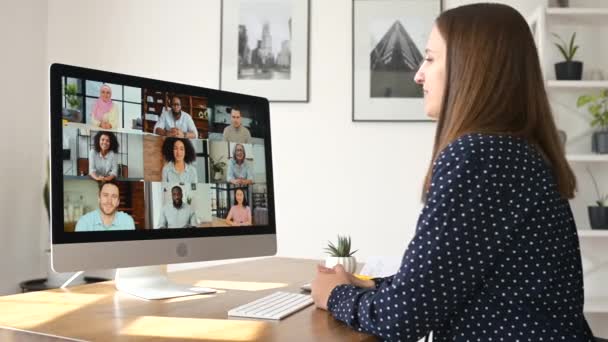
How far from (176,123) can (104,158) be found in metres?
0.20

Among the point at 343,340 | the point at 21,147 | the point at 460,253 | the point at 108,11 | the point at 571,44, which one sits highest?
the point at 108,11

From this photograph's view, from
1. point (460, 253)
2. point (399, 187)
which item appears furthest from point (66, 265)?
point (399, 187)

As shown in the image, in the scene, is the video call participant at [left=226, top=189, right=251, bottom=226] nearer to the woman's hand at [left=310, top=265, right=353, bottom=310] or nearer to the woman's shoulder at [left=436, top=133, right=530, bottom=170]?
the woman's hand at [left=310, top=265, right=353, bottom=310]

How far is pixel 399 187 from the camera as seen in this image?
3.25 meters

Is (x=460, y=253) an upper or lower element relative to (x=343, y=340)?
upper

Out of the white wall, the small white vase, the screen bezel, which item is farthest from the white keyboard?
the white wall

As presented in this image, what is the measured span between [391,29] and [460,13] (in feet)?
7.14

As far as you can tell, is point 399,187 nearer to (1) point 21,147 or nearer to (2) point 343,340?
(1) point 21,147

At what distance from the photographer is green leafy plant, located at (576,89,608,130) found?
290 cm

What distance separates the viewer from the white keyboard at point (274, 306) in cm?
121

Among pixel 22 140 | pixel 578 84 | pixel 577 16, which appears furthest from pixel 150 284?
pixel 577 16

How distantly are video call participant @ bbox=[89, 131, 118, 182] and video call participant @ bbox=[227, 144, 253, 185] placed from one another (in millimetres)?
321

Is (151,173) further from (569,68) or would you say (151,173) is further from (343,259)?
(569,68)

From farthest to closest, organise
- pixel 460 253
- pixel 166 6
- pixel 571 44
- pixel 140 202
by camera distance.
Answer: pixel 166 6
pixel 571 44
pixel 140 202
pixel 460 253
